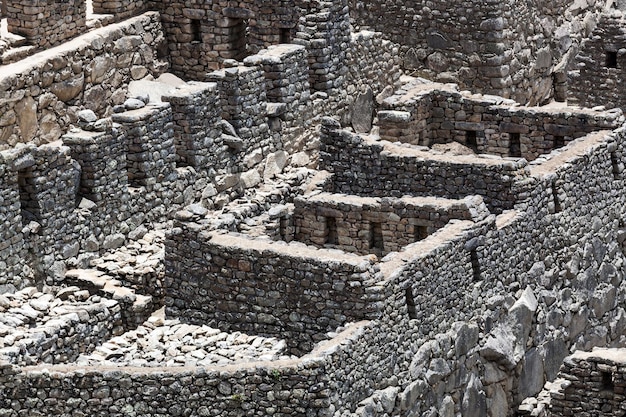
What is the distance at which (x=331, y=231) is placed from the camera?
3850 cm

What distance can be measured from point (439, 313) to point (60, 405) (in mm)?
5221

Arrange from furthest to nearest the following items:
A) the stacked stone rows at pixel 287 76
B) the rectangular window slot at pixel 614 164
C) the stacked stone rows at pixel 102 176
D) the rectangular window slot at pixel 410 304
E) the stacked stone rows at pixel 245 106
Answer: the rectangular window slot at pixel 614 164, the stacked stone rows at pixel 287 76, the stacked stone rows at pixel 245 106, the stacked stone rows at pixel 102 176, the rectangular window slot at pixel 410 304

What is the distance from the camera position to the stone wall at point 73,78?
39562 mm

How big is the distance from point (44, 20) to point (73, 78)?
2.98 feet

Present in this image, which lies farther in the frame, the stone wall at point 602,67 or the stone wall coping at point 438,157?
Result: the stone wall at point 602,67

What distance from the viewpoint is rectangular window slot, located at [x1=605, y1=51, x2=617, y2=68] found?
45406 mm

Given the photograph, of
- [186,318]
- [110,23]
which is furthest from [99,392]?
[110,23]

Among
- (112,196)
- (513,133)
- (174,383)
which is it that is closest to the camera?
(174,383)

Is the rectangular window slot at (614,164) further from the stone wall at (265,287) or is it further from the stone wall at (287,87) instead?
the stone wall at (265,287)

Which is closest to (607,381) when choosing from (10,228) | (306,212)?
(306,212)

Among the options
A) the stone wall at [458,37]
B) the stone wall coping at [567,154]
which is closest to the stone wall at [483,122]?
the stone wall coping at [567,154]

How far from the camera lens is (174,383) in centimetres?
3388

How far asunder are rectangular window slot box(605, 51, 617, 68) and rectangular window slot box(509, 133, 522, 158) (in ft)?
12.6

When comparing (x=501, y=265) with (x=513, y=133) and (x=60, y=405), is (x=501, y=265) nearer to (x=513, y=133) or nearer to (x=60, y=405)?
(x=513, y=133)
